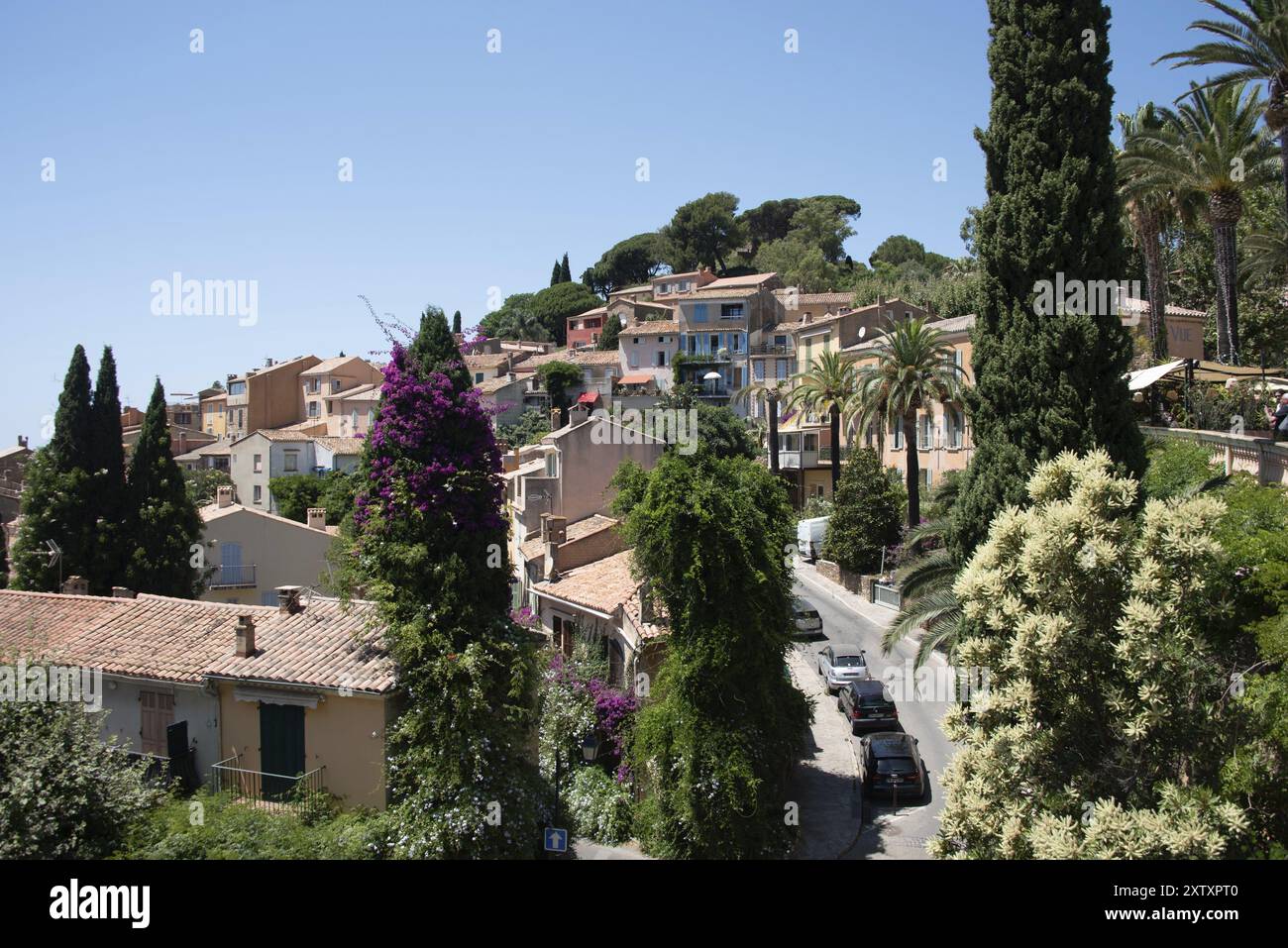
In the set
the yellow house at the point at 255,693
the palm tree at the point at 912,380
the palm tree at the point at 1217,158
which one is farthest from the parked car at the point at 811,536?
the yellow house at the point at 255,693

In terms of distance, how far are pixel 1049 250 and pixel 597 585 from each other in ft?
46.3

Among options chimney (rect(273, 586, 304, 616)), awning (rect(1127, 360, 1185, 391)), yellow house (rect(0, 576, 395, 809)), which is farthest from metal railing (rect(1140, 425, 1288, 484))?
chimney (rect(273, 586, 304, 616))

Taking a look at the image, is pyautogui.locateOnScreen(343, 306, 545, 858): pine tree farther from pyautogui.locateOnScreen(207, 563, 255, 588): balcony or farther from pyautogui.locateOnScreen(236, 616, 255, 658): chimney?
pyautogui.locateOnScreen(207, 563, 255, 588): balcony

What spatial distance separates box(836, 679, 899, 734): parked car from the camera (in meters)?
26.1

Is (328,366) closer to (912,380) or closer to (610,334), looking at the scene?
(610,334)

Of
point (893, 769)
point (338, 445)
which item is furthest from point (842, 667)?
point (338, 445)

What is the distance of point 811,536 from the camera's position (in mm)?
48156

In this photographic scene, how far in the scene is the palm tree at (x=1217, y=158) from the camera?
30.3 meters

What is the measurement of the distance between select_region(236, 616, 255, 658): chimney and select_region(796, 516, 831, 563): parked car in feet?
106

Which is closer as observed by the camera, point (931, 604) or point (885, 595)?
point (931, 604)

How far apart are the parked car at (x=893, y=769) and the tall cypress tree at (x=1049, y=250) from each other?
19.1 feet
